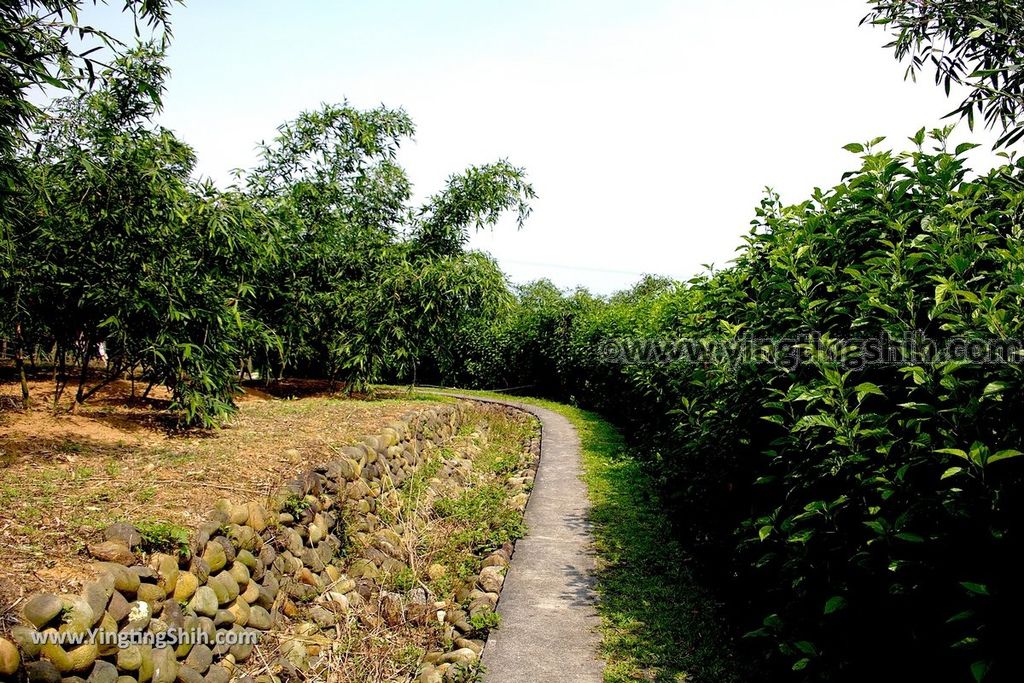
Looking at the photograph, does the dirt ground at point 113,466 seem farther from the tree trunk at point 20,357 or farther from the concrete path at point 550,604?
the concrete path at point 550,604

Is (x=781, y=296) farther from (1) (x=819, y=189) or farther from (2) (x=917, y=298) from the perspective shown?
(2) (x=917, y=298)

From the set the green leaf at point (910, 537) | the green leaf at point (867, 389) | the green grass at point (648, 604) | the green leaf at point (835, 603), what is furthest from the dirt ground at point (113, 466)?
the green leaf at point (867, 389)

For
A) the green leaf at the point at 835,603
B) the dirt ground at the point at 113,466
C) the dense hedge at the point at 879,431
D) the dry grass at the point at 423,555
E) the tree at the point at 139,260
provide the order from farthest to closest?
the tree at the point at 139,260
the dry grass at the point at 423,555
the dirt ground at the point at 113,466
the green leaf at the point at 835,603
the dense hedge at the point at 879,431

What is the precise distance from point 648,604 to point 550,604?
28.9 inches

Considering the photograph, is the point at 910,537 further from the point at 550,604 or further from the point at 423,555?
the point at 423,555

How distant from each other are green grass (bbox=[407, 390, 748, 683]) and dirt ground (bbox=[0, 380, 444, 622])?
3078 mm

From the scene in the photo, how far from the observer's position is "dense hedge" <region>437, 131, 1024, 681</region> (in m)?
2.14

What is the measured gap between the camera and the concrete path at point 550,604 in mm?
3932

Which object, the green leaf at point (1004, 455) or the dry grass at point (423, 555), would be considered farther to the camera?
the dry grass at point (423, 555)

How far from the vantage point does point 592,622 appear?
179 inches

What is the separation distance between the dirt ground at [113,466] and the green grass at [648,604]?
3.08 m

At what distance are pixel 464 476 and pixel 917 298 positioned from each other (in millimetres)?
7449

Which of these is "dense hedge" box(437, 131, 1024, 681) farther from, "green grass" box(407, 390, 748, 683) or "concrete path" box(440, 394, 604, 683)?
"concrete path" box(440, 394, 604, 683)

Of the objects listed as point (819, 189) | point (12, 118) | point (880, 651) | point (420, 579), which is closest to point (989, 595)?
point (880, 651)
